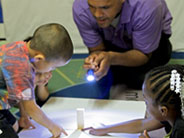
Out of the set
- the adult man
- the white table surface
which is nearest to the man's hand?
the adult man

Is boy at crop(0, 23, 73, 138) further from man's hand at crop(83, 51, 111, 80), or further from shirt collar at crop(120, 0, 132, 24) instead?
shirt collar at crop(120, 0, 132, 24)

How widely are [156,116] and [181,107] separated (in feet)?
0.37

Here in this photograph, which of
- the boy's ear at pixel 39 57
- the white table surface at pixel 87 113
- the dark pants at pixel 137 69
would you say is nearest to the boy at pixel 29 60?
the boy's ear at pixel 39 57

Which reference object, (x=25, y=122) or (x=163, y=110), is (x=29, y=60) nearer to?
(x=25, y=122)

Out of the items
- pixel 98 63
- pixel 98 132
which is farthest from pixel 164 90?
pixel 98 63

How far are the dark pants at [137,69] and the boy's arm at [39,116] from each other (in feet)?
1.75

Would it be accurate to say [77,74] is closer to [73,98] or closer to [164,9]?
[73,98]

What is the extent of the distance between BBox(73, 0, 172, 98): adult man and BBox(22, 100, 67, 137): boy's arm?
0.33 meters

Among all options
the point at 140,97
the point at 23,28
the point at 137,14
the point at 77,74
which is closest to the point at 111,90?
the point at 140,97

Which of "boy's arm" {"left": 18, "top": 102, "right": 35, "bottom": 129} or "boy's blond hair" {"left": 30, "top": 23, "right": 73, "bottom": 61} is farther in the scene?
"boy's arm" {"left": 18, "top": 102, "right": 35, "bottom": 129}

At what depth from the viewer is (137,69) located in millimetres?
1813

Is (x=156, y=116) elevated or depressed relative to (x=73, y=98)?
elevated

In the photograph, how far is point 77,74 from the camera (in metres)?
2.08

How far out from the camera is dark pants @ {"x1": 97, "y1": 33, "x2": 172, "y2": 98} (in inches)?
71.4
